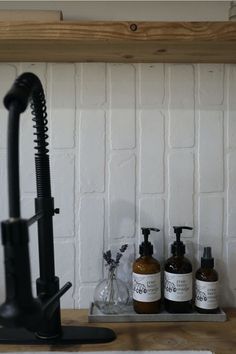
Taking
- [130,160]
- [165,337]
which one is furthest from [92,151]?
[165,337]

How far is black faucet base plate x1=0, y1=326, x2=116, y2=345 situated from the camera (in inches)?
30.5

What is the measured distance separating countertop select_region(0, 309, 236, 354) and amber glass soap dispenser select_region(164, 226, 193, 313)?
4 centimetres

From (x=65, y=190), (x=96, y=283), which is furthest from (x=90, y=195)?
(x=96, y=283)

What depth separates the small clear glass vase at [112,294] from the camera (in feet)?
2.95

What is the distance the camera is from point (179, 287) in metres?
0.86

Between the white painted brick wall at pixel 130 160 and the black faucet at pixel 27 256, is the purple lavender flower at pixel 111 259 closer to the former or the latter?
the white painted brick wall at pixel 130 160

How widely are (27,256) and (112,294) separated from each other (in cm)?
40

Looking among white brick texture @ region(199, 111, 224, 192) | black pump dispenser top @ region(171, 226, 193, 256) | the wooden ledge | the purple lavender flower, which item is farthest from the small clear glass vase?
the wooden ledge

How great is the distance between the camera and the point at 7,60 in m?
0.90

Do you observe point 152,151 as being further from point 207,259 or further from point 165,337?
point 165,337

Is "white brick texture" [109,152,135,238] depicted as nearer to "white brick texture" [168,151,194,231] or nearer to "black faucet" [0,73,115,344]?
"white brick texture" [168,151,194,231]

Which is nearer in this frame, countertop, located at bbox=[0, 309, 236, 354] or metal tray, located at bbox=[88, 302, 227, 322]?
countertop, located at bbox=[0, 309, 236, 354]

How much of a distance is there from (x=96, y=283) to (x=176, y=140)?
1.29 feet

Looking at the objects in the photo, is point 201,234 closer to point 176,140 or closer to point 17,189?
point 176,140
